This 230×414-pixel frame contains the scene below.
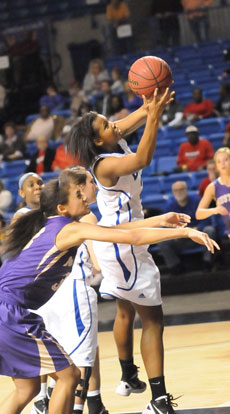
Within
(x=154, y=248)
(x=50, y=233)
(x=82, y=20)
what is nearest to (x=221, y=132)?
(x=154, y=248)

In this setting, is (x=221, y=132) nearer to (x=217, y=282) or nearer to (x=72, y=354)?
(x=217, y=282)

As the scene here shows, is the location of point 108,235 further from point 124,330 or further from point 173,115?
point 173,115

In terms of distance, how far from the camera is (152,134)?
14.2 feet

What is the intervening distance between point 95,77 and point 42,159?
2.63 meters

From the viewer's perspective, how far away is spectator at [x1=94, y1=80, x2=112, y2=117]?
12250mm

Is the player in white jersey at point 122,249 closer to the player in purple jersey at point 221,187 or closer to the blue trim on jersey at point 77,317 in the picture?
the blue trim on jersey at point 77,317

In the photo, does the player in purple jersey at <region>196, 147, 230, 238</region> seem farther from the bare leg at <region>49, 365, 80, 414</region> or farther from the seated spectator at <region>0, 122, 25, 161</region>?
the seated spectator at <region>0, 122, 25, 161</region>

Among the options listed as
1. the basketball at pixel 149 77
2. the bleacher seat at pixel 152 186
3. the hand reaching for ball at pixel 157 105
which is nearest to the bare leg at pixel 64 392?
the hand reaching for ball at pixel 157 105

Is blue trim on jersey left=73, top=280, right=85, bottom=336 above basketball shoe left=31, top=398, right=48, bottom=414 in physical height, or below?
above

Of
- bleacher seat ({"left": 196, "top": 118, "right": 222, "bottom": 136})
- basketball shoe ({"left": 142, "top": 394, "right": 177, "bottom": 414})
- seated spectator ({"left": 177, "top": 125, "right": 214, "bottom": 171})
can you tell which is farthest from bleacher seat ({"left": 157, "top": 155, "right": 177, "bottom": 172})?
basketball shoe ({"left": 142, "top": 394, "right": 177, "bottom": 414})

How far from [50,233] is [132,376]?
57.2 inches

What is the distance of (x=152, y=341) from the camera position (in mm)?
4785

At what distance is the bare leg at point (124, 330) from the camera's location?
16.7ft

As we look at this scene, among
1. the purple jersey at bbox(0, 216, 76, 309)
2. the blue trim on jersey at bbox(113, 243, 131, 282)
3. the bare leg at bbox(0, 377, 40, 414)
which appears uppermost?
the purple jersey at bbox(0, 216, 76, 309)
